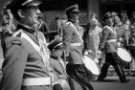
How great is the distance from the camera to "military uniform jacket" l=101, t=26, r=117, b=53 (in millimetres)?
13227

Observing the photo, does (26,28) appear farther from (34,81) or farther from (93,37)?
(93,37)

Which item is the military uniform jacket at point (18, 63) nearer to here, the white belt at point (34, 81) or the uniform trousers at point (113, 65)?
the white belt at point (34, 81)

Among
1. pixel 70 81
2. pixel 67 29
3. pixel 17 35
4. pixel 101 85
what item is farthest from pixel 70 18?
pixel 17 35

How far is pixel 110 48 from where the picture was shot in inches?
529

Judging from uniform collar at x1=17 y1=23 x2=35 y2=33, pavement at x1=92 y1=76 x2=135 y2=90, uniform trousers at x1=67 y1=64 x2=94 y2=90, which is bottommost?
pavement at x1=92 y1=76 x2=135 y2=90

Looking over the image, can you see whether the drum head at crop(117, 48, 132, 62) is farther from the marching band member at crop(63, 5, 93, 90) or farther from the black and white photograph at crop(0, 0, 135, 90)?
the marching band member at crop(63, 5, 93, 90)

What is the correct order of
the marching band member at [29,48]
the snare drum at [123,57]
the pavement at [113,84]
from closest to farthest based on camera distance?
1. the marching band member at [29,48]
2. the pavement at [113,84]
3. the snare drum at [123,57]

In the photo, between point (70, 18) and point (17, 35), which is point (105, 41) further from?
point (17, 35)

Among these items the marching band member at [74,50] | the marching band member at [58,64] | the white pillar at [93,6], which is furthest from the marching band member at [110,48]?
the white pillar at [93,6]

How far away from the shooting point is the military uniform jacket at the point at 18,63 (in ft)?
14.5

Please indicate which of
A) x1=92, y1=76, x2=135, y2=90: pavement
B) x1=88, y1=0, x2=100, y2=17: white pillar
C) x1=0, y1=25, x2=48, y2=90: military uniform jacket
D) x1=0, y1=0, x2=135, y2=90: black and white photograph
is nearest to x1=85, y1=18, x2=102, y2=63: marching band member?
x1=0, y1=0, x2=135, y2=90: black and white photograph

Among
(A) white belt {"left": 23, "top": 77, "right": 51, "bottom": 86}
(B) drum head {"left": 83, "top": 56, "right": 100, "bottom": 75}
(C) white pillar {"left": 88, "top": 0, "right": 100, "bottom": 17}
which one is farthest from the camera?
(C) white pillar {"left": 88, "top": 0, "right": 100, "bottom": 17}

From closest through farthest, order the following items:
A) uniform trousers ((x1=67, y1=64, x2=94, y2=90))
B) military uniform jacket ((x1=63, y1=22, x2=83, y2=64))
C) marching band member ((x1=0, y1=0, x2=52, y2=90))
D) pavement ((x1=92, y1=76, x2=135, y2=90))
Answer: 1. marching band member ((x1=0, y1=0, x2=52, y2=90))
2. military uniform jacket ((x1=63, y1=22, x2=83, y2=64))
3. uniform trousers ((x1=67, y1=64, x2=94, y2=90))
4. pavement ((x1=92, y1=76, x2=135, y2=90))

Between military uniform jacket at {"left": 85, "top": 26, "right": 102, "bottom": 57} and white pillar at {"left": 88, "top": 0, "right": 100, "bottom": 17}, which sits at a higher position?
white pillar at {"left": 88, "top": 0, "right": 100, "bottom": 17}
